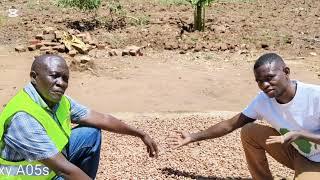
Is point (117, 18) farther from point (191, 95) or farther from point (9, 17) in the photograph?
point (191, 95)

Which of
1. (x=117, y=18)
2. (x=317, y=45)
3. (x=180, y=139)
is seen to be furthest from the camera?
(x=117, y=18)

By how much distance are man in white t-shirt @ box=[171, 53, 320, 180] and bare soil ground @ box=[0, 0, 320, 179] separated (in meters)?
0.55

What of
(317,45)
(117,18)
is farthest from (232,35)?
(117,18)

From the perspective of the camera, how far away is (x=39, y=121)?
2.96 meters

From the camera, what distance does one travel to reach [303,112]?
143 inches

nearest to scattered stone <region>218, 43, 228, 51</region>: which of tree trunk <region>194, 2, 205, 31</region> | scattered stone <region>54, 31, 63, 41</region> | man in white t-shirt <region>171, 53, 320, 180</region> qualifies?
tree trunk <region>194, 2, 205, 31</region>

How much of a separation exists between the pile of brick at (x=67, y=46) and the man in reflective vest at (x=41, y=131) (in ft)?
19.4

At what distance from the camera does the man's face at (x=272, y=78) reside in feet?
11.6

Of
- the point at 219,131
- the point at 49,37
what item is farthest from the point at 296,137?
the point at 49,37

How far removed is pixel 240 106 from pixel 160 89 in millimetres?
1259

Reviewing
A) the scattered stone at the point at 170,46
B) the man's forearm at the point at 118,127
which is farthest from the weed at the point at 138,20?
the man's forearm at the point at 118,127

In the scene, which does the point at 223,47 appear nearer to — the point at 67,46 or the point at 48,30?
the point at 67,46

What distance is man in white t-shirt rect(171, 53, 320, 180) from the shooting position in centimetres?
355

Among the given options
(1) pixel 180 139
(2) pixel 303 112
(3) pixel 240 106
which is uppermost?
(2) pixel 303 112
